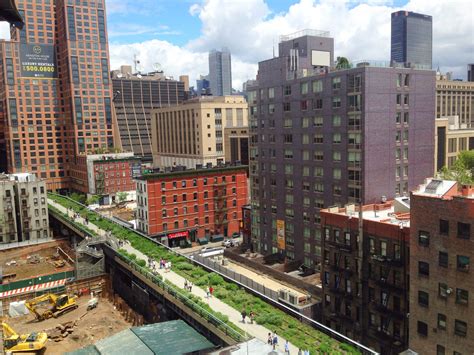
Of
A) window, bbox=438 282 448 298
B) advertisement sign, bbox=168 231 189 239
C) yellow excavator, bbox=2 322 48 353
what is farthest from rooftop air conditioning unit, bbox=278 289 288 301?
advertisement sign, bbox=168 231 189 239

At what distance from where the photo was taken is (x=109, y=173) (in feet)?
552

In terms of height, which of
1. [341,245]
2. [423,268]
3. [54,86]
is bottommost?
[341,245]

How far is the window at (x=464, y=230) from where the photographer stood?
41812mm

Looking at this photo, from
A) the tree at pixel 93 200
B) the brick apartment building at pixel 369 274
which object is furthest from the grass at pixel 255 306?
the tree at pixel 93 200

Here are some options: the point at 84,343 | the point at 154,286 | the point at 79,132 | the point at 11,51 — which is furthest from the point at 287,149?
the point at 11,51

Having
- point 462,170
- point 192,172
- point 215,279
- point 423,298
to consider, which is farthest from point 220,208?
point 423,298

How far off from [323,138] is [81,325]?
48.1m

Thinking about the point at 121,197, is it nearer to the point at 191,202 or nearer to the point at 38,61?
the point at 191,202

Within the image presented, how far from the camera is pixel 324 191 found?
74.7 meters

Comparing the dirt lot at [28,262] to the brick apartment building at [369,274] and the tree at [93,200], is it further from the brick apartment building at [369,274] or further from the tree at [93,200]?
the brick apartment building at [369,274]

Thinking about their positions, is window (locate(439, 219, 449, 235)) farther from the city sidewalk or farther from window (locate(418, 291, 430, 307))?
the city sidewalk

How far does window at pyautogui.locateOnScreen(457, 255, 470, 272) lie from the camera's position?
42.0 m

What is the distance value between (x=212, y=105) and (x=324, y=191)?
358 feet

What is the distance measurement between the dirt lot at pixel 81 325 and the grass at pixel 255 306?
1121 centimetres
